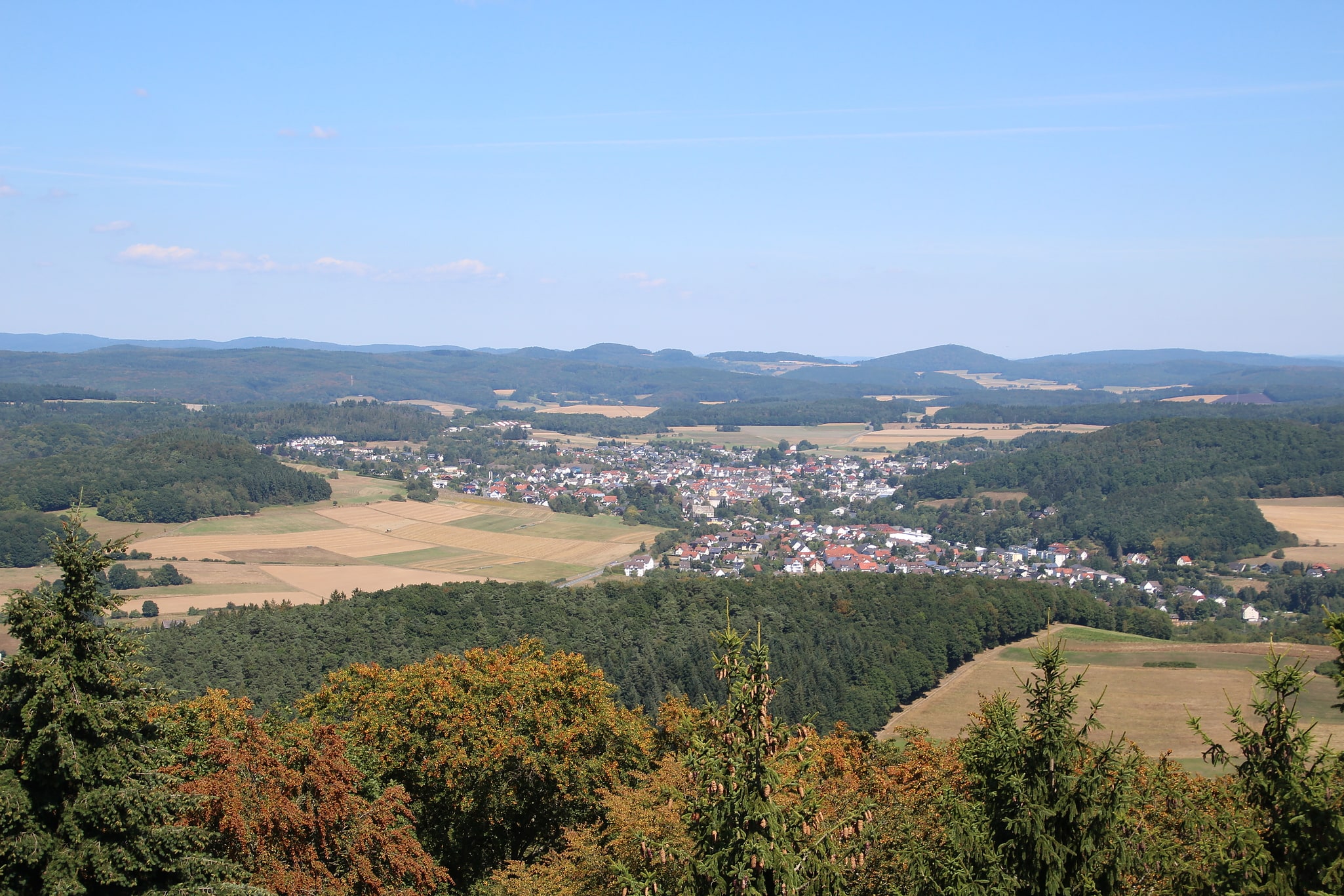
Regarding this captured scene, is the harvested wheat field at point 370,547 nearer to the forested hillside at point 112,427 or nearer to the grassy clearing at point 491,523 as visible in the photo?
the grassy clearing at point 491,523

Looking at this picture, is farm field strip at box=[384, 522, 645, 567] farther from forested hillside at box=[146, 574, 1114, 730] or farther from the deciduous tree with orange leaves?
the deciduous tree with orange leaves

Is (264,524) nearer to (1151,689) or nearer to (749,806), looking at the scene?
(1151,689)

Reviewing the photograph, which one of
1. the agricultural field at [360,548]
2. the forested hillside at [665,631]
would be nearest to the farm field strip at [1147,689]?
the forested hillside at [665,631]

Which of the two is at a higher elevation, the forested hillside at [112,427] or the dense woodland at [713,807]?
the dense woodland at [713,807]

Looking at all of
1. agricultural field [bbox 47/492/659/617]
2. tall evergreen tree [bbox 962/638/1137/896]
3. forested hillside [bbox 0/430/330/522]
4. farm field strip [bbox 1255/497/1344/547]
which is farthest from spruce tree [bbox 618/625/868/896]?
forested hillside [bbox 0/430/330/522]

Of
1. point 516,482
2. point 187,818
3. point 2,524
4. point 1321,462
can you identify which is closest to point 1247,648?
point 187,818

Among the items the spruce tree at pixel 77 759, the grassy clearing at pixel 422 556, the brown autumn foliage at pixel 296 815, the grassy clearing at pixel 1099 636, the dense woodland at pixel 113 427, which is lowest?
the grassy clearing at pixel 422 556

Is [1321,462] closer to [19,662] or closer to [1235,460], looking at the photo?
[1235,460]
